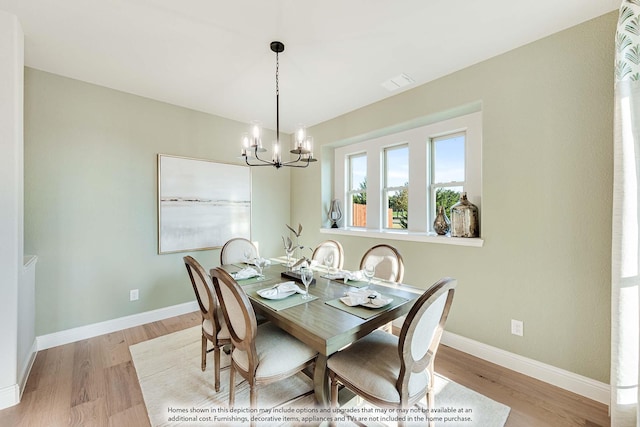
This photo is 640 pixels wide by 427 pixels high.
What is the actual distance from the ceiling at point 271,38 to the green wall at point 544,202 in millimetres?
225

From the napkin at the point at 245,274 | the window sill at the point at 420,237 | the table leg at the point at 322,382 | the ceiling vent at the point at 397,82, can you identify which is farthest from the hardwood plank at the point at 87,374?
the ceiling vent at the point at 397,82

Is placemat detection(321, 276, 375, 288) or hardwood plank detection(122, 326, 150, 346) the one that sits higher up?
placemat detection(321, 276, 375, 288)

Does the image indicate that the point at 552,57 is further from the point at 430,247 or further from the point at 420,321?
the point at 420,321

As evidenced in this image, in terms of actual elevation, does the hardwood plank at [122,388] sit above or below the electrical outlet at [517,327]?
below

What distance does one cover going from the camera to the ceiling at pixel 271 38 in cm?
171

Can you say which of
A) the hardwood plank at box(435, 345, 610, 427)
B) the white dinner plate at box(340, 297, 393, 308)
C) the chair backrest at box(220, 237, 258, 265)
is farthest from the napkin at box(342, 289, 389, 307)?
the chair backrest at box(220, 237, 258, 265)

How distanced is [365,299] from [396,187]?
1.94 meters

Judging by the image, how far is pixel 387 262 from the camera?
2.36 metres

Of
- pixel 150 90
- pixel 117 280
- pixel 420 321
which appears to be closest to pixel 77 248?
pixel 117 280

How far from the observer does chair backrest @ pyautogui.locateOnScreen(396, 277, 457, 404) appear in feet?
3.88

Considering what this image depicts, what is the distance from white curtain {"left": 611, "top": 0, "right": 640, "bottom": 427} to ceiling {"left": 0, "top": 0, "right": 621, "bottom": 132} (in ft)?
1.62

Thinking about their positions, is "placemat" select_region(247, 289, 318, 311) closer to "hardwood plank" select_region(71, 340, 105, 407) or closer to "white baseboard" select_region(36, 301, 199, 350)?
"hardwood plank" select_region(71, 340, 105, 407)

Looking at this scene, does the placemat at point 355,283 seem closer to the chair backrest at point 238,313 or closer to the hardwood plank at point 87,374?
the chair backrest at point 238,313

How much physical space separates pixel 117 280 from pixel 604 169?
4351 millimetres
